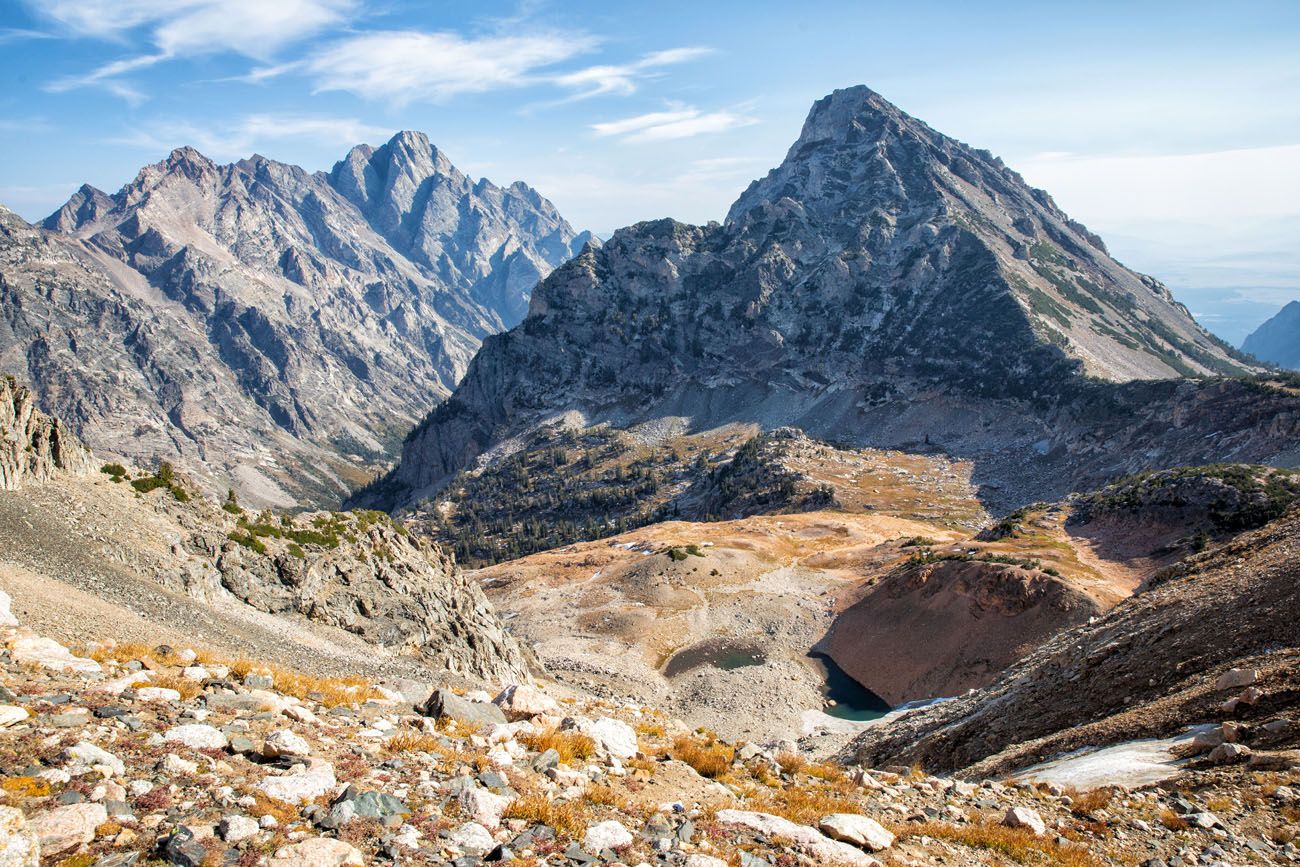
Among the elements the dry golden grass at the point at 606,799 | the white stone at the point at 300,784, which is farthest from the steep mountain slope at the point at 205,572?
the dry golden grass at the point at 606,799

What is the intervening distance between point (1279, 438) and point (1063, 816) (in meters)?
131

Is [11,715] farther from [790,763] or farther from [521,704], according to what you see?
[790,763]

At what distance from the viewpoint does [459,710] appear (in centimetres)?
1586

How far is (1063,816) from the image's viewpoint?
14.6m

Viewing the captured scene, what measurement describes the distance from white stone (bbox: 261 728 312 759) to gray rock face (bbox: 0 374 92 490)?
2329cm

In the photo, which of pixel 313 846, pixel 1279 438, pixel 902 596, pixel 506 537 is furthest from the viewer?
pixel 506 537

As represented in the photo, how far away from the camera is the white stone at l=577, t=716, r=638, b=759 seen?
1491 cm

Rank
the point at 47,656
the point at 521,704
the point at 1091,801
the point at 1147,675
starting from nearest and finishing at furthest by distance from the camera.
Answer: the point at 47,656 → the point at 1091,801 → the point at 521,704 → the point at 1147,675

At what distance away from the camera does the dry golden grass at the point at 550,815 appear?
35.0 ft

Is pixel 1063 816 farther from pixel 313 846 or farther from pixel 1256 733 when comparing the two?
pixel 313 846

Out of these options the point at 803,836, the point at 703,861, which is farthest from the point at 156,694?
the point at 803,836

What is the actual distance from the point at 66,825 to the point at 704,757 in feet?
37.3

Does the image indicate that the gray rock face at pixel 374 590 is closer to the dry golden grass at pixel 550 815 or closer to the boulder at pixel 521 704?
the boulder at pixel 521 704

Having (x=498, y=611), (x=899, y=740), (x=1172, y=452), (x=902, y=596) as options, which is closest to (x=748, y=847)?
(x=899, y=740)
